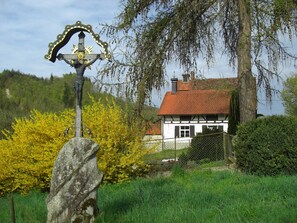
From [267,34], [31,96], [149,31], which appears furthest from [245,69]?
[31,96]

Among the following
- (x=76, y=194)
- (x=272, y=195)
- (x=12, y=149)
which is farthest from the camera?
(x=12, y=149)

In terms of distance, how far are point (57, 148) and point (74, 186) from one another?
6.23 meters

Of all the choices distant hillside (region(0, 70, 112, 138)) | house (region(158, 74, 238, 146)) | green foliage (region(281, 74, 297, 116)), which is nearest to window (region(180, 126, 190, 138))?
house (region(158, 74, 238, 146))

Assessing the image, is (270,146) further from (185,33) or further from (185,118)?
(185,118)

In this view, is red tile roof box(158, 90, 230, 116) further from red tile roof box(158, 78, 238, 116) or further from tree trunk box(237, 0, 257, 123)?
tree trunk box(237, 0, 257, 123)

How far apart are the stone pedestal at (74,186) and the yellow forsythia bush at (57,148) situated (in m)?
5.80

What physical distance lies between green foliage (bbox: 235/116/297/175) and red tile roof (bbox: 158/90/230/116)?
2941 centimetres

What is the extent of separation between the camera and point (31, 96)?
7956 centimetres

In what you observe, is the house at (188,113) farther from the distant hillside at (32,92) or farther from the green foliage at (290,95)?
the distant hillside at (32,92)

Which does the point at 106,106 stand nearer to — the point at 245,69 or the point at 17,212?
the point at 245,69

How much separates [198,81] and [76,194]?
10001 millimetres

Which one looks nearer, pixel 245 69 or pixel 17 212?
pixel 17 212

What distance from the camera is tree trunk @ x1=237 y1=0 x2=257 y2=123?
1473 cm

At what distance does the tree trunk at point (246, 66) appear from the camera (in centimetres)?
1473
